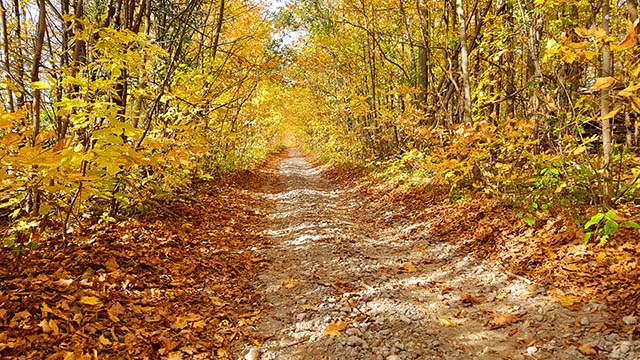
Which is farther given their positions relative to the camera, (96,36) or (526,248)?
(96,36)

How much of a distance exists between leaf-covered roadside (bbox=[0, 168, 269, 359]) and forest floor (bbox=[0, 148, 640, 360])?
15 mm

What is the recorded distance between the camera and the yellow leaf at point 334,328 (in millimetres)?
3240

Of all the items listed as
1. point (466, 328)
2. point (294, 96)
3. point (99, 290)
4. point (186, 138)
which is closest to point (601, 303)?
point (466, 328)

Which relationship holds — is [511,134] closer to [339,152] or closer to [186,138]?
[186,138]

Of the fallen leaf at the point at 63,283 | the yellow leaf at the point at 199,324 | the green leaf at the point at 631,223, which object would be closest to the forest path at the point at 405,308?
the yellow leaf at the point at 199,324

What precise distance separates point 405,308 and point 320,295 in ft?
3.41

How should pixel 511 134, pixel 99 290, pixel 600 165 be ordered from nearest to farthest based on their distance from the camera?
pixel 99 290, pixel 600 165, pixel 511 134

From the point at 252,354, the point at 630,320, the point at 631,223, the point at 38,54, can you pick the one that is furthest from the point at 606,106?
the point at 38,54

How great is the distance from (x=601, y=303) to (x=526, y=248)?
135 cm

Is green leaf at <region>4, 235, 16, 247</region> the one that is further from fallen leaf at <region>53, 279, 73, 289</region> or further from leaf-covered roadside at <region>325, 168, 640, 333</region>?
leaf-covered roadside at <region>325, 168, 640, 333</region>

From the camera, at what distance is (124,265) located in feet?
13.3

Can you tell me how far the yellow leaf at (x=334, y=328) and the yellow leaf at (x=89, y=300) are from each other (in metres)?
2.28

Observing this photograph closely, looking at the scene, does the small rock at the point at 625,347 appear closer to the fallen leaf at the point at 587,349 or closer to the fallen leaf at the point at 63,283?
the fallen leaf at the point at 587,349

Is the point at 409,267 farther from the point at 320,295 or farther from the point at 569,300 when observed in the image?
the point at 569,300
